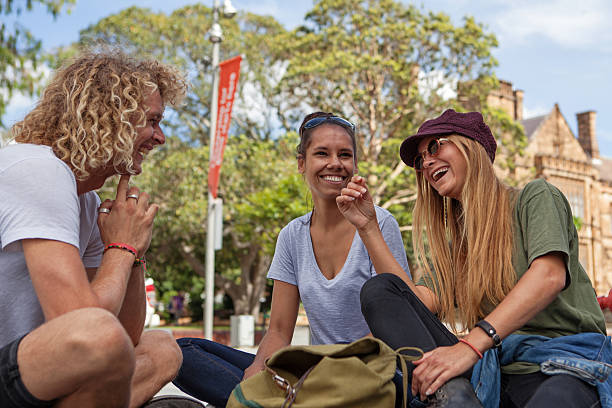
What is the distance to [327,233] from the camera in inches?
135

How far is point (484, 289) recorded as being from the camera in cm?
270

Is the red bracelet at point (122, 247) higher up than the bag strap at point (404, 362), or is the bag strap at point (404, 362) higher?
the red bracelet at point (122, 247)

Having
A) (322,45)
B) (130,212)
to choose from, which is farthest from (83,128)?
(322,45)

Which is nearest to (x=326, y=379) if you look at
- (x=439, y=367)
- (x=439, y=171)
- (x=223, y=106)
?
(x=439, y=367)

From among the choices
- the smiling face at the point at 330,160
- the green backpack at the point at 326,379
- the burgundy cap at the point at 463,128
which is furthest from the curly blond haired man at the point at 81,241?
the burgundy cap at the point at 463,128

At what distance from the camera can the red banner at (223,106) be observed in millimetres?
13562

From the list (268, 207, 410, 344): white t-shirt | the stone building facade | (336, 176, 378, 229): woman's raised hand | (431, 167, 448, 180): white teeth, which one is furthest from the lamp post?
the stone building facade

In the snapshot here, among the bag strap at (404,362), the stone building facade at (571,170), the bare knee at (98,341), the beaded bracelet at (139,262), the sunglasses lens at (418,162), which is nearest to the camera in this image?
the bare knee at (98,341)

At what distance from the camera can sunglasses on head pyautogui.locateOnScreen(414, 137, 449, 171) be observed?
2.98 m

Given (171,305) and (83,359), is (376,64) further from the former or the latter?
(171,305)

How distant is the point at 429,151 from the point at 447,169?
0.14 metres

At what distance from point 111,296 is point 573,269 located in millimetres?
1881

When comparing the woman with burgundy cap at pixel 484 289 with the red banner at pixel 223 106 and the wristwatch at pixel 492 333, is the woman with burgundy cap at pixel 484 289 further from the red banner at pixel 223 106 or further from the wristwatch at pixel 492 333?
the red banner at pixel 223 106

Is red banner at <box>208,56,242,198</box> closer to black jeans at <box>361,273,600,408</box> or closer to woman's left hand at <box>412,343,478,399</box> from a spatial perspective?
black jeans at <box>361,273,600,408</box>
